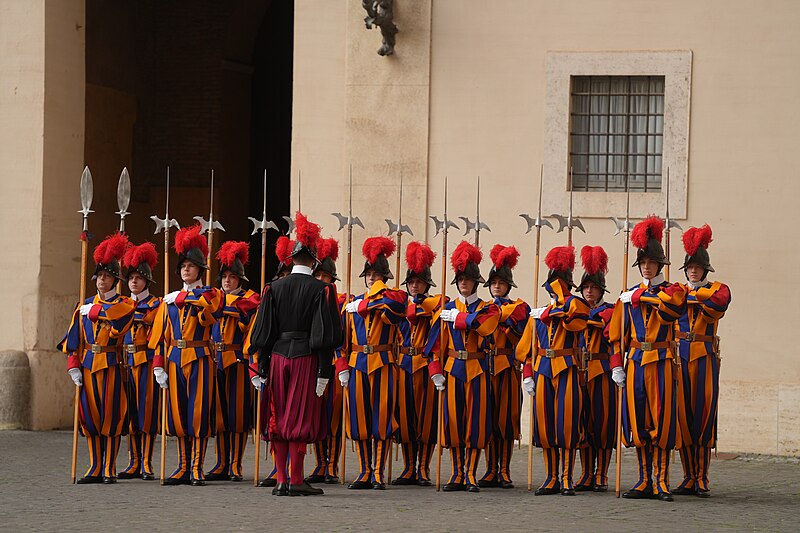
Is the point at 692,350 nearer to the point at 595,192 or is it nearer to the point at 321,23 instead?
A: the point at 595,192

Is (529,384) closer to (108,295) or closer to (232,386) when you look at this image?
(232,386)

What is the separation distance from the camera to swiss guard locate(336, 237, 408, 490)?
11.1 meters

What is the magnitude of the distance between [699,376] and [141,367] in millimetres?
4236

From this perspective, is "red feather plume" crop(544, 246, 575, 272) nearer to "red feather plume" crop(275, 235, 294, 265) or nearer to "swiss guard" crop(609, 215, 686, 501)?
"swiss guard" crop(609, 215, 686, 501)

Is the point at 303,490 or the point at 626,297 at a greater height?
the point at 626,297

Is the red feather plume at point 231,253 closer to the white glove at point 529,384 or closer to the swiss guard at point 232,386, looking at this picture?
the swiss guard at point 232,386

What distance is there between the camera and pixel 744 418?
45.6ft

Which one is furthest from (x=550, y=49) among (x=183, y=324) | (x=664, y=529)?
(x=664, y=529)

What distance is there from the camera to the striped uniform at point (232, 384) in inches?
452

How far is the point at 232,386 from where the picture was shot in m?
11.5

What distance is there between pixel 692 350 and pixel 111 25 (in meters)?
10.8

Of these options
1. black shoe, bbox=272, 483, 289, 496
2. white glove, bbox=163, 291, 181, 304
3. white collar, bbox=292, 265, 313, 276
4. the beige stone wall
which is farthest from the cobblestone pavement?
the beige stone wall

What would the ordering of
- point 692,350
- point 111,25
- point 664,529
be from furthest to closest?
point 111,25 → point 692,350 → point 664,529

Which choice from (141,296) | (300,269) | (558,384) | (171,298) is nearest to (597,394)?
(558,384)
